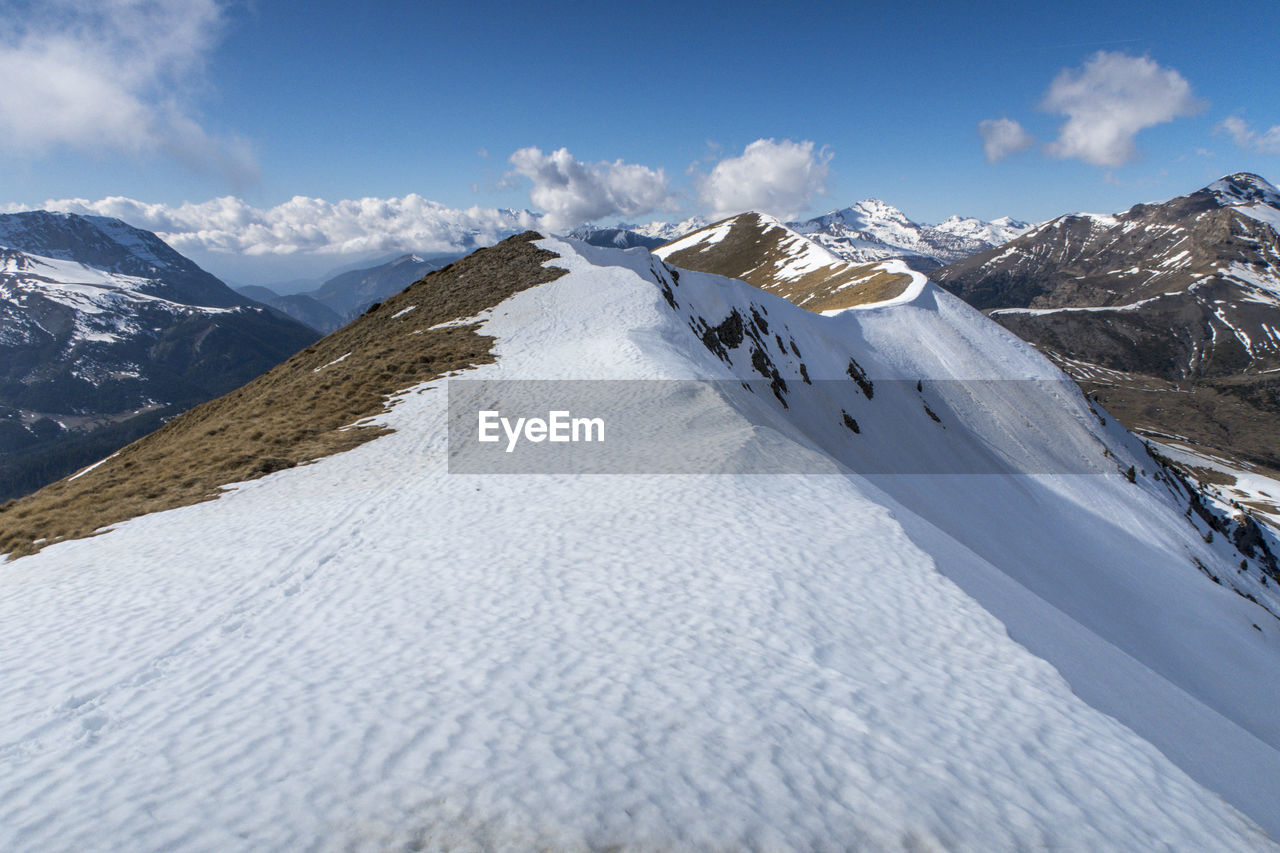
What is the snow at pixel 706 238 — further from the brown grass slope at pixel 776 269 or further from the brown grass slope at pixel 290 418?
the brown grass slope at pixel 290 418

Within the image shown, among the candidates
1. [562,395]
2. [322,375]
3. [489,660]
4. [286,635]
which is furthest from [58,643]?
[322,375]

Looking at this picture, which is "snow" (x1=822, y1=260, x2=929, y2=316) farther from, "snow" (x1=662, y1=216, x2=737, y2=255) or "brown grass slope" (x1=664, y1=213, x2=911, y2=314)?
"snow" (x1=662, y1=216, x2=737, y2=255)

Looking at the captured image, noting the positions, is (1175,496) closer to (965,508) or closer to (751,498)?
(965,508)

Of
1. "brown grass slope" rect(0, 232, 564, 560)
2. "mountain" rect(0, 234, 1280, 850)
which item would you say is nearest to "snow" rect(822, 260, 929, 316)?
"brown grass slope" rect(0, 232, 564, 560)

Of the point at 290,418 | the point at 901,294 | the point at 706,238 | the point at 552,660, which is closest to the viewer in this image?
the point at 552,660

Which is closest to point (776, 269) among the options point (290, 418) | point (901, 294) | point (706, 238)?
point (706, 238)

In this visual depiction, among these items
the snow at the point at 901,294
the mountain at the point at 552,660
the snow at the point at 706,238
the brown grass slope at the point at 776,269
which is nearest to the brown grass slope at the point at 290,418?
the mountain at the point at 552,660

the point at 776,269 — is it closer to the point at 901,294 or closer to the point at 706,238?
the point at 706,238
